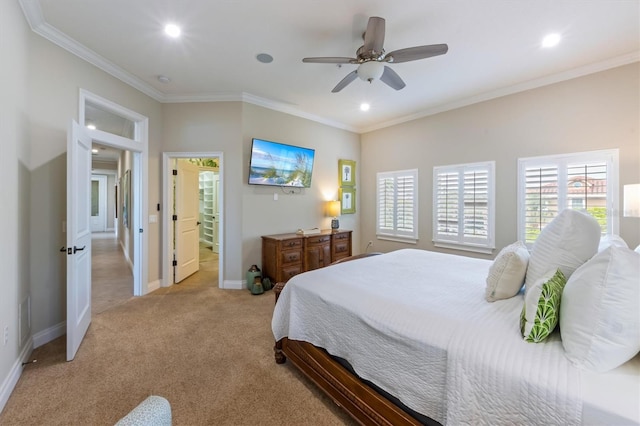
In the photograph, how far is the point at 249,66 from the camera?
321 cm

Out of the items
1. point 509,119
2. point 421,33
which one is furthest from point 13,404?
point 509,119

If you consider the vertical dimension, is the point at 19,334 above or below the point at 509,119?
below

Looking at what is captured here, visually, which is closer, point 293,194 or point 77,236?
point 77,236

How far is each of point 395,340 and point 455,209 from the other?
3.53m

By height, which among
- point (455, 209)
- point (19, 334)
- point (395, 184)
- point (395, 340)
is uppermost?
point (395, 184)

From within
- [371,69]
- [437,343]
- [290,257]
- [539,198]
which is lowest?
[290,257]

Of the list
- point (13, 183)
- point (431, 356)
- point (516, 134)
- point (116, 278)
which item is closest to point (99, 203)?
point (116, 278)

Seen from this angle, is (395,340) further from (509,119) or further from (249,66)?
(509,119)

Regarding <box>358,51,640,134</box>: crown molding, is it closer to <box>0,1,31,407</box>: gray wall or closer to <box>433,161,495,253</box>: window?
<box>433,161,495,253</box>: window

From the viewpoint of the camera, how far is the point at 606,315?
917 millimetres

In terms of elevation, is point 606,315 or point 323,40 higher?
point 323,40

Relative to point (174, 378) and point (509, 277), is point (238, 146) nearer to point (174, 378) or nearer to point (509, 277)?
point (174, 378)

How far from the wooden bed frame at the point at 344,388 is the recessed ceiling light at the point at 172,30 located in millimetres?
2966

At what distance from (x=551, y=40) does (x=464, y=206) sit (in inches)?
87.8
